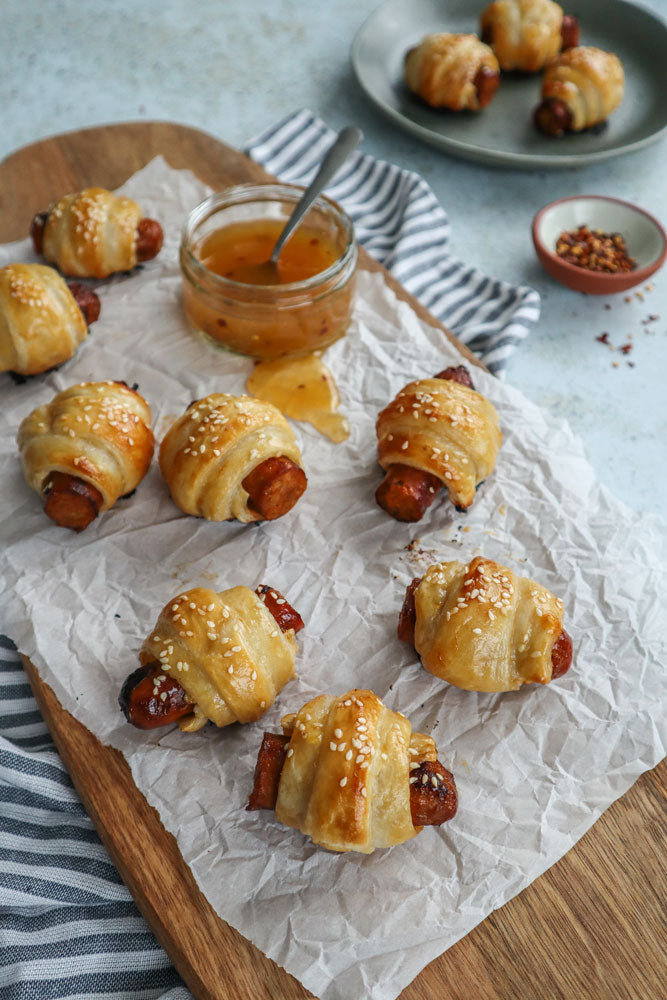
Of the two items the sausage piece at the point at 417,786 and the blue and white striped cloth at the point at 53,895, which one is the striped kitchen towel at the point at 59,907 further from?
the sausage piece at the point at 417,786

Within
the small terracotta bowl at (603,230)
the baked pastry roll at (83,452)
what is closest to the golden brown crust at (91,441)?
the baked pastry roll at (83,452)

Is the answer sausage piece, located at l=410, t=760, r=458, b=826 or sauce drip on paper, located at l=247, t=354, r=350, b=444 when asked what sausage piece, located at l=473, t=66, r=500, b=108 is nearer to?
sauce drip on paper, located at l=247, t=354, r=350, b=444

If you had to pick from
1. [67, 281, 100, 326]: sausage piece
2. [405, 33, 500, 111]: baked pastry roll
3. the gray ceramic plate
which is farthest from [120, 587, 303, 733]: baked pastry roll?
[405, 33, 500, 111]: baked pastry roll

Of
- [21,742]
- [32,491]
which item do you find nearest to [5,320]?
[32,491]

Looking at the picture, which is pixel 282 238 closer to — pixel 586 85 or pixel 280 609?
pixel 280 609

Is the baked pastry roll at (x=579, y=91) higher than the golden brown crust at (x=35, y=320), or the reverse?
the baked pastry roll at (x=579, y=91)

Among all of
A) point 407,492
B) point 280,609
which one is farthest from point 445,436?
point 280,609
